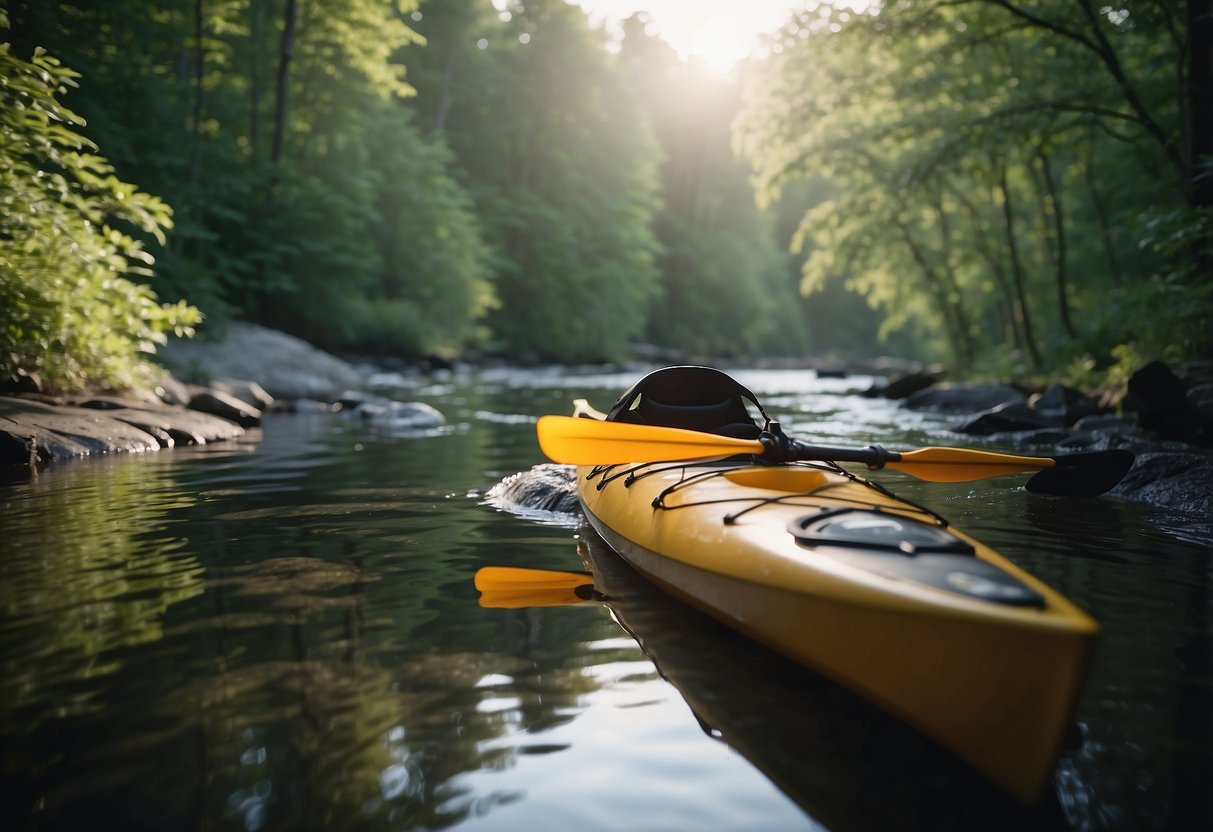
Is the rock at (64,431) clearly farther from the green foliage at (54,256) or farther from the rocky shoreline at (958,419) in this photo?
the green foliage at (54,256)

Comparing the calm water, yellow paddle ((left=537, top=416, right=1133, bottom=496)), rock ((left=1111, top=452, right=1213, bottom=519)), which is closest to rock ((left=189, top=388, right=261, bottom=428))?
the calm water

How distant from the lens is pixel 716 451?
368 cm

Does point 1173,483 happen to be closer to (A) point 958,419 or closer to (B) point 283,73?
(A) point 958,419

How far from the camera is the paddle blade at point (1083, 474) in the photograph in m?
4.30

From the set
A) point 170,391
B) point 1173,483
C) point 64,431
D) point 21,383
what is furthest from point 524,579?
point 170,391

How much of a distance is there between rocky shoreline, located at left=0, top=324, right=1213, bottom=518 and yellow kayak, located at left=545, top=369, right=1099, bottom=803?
259 centimetres

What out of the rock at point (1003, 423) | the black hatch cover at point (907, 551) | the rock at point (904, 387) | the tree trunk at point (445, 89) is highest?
the tree trunk at point (445, 89)

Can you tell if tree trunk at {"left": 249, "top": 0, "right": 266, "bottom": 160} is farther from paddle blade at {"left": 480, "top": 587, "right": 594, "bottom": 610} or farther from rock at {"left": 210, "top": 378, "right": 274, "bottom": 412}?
paddle blade at {"left": 480, "top": 587, "right": 594, "bottom": 610}

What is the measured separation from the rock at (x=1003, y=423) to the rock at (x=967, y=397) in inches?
122

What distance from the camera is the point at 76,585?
3.54 meters

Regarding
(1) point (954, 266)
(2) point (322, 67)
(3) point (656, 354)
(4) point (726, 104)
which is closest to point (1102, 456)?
(1) point (954, 266)

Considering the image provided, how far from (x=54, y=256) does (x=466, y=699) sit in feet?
22.9

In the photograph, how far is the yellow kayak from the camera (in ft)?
6.14

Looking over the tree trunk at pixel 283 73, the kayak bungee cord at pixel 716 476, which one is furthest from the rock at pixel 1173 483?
the tree trunk at pixel 283 73
